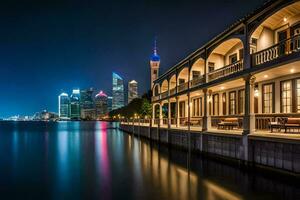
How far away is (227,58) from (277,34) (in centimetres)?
693

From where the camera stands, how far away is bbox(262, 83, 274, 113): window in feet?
66.4

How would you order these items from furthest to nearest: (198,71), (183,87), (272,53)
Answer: (198,71), (183,87), (272,53)

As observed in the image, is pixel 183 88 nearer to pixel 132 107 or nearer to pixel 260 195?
pixel 260 195

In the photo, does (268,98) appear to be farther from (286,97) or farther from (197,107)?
(197,107)

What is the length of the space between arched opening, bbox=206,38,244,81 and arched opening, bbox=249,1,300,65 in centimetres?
161

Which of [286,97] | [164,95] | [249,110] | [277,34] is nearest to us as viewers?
[249,110]

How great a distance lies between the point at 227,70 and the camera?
20.5 meters

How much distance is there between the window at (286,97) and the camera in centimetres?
1848

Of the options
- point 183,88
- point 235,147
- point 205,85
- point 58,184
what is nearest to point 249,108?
point 235,147

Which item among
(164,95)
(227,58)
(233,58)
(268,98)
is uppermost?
(227,58)

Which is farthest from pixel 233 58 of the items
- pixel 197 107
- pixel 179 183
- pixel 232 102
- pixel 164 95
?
pixel 179 183

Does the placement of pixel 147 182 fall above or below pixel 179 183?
below

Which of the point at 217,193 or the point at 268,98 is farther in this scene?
the point at 268,98

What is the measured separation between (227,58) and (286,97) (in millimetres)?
8279
